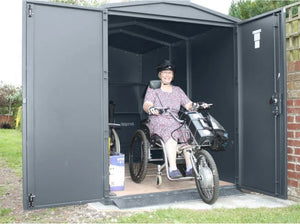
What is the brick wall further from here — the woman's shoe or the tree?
the tree

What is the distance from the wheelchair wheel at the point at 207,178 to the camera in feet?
13.1

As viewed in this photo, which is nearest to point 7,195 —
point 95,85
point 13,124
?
point 95,85

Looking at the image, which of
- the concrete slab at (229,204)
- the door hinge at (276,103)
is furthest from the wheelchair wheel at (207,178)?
the door hinge at (276,103)

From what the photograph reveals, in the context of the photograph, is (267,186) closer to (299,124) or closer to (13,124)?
(299,124)

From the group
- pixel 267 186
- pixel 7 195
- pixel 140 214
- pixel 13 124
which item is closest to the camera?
pixel 140 214

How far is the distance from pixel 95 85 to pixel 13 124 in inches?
564

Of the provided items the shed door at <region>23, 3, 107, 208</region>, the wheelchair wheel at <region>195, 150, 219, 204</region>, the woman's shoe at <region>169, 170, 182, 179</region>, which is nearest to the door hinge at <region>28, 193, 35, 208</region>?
the shed door at <region>23, 3, 107, 208</region>

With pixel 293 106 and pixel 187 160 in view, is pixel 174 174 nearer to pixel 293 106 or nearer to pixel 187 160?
pixel 187 160

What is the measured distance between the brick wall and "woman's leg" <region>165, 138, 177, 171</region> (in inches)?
51.4

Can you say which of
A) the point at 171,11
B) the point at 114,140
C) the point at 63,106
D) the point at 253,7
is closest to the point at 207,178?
the point at 63,106

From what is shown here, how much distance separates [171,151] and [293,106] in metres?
1.49

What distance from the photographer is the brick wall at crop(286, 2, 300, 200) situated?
13.7 feet

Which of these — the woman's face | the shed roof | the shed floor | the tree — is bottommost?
the shed floor

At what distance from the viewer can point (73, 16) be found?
4051mm
